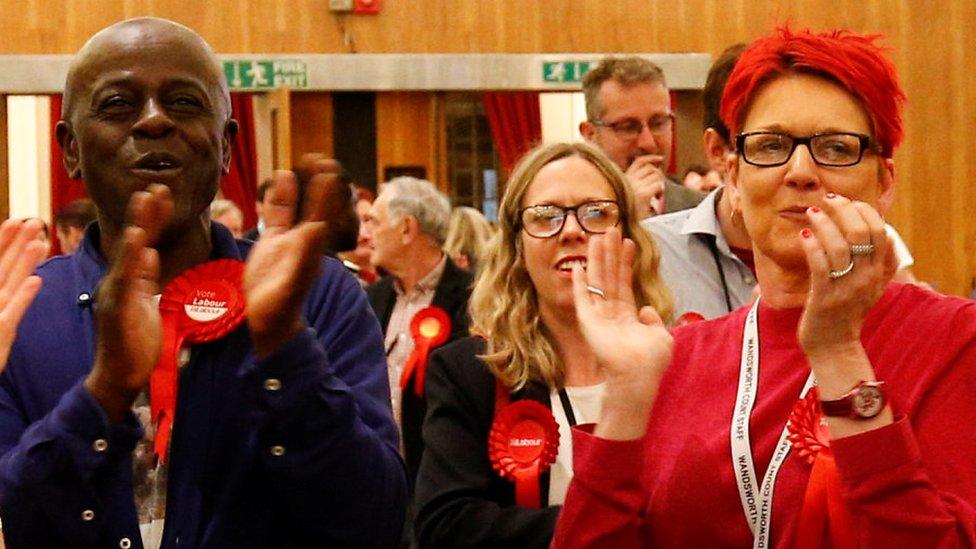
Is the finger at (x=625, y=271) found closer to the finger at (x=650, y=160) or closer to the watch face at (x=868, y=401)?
the watch face at (x=868, y=401)

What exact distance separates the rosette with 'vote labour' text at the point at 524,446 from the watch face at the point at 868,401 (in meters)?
1.18

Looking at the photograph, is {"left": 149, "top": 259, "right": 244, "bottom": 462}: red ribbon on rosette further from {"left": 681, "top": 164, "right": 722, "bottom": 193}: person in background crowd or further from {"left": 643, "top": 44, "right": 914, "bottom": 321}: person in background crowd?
{"left": 681, "top": 164, "right": 722, "bottom": 193}: person in background crowd

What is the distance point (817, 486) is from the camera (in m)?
2.06

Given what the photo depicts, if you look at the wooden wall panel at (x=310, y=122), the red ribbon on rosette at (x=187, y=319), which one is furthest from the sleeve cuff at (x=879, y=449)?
the wooden wall panel at (x=310, y=122)

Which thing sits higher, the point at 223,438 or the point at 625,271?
the point at 625,271

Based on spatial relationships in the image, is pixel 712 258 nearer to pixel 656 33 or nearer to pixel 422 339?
pixel 422 339

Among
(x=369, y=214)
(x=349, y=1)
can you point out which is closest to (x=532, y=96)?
(x=349, y=1)

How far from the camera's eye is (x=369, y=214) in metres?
6.88

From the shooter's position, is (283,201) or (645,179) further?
(645,179)

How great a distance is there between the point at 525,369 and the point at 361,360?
0.99m

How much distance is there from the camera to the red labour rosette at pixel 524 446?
307cm

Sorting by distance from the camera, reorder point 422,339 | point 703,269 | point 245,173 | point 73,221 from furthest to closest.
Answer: point 245,173 < point 73,221 < point 422,339 < point 703,269

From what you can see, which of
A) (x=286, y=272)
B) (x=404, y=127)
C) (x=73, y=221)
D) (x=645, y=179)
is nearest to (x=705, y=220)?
(x=645, y=179)

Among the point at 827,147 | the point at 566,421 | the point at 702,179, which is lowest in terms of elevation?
the point at 566,421
